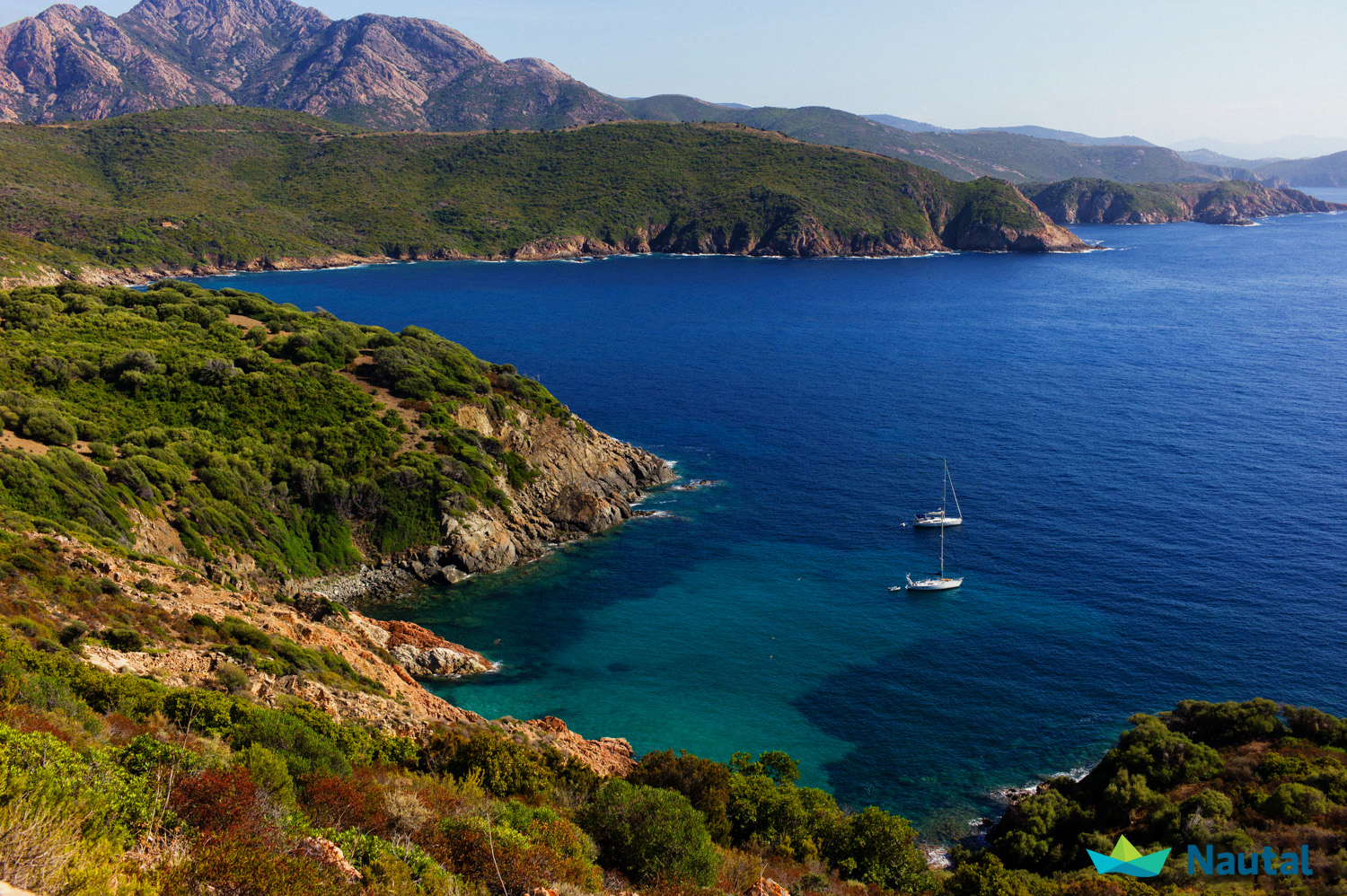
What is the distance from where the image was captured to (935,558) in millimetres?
59656

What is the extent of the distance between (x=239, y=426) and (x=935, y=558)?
53.0 meters

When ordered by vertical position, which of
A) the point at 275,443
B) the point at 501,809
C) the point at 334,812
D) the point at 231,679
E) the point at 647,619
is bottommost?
the point at 647,619

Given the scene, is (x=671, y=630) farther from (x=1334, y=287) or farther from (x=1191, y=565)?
(x=1334, y=287)

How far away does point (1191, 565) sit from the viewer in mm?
55781

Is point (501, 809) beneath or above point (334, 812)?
beneath

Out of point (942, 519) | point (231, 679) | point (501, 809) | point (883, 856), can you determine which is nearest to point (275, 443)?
point (231, 679)

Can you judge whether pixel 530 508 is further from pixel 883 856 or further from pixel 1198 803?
pixel 1198 803

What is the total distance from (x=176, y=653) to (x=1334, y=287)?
201225 mm

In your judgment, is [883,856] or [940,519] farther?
[940,519]

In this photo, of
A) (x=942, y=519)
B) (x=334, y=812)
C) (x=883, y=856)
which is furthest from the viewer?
(x=942, y=519)

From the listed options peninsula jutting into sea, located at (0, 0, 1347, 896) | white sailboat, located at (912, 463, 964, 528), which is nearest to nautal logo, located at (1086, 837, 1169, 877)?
peninsula jutting into sea, located at (0, 0, 1347, 896)

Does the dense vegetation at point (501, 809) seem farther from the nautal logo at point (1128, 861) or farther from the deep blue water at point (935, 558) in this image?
the deep blue water at point (935, 558)

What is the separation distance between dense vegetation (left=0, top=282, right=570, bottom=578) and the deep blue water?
9228 mm

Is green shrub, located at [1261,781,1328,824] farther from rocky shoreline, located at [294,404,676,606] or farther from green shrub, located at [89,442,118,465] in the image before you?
green shrub, located at [89,442,118,465]
